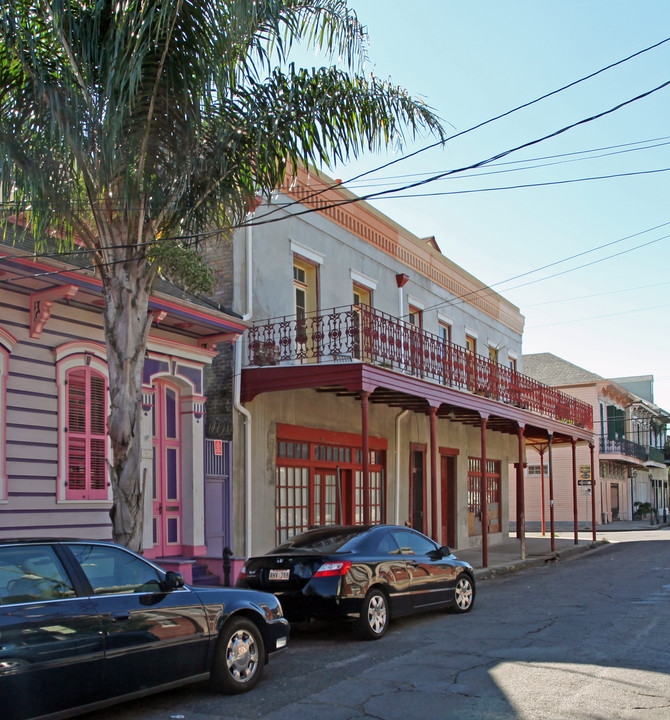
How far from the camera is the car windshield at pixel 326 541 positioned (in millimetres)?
10055

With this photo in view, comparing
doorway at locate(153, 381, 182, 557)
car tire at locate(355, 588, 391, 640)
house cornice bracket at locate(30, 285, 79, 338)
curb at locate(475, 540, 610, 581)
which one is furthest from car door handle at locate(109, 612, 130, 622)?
curb at locate(475, 540, 610, 581)

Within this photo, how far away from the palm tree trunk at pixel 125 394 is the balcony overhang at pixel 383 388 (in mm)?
5518

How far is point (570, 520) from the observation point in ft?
144

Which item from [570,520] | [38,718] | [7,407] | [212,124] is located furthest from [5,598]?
[570,520]

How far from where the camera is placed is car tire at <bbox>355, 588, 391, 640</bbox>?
31.2 ft

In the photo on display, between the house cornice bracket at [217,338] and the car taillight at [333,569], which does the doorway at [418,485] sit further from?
the car taillight at [333,569]

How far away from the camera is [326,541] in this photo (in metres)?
10.3

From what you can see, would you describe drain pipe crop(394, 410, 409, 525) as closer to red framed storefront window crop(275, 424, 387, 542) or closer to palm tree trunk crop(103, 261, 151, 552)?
red framed storefront window crop(275, 424, 387, 542)

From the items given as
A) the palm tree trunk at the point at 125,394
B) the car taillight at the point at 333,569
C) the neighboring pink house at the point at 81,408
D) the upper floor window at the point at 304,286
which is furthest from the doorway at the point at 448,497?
the palm tree trunk at the point at 125,394

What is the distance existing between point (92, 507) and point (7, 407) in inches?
74.4

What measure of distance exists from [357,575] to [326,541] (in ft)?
2.67

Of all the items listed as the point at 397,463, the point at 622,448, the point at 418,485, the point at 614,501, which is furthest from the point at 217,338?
the point at 614,501

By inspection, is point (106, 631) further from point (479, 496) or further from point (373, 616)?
point (479, 496)

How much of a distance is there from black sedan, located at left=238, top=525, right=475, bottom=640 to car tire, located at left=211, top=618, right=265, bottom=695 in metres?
2.11
